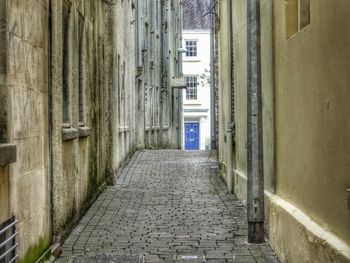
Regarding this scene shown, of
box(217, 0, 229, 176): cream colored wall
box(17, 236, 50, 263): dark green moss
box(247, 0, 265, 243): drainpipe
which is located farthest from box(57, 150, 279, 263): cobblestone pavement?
box(217, 0, 229, 176): cream colored wall

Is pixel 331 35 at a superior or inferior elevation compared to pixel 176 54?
inferior

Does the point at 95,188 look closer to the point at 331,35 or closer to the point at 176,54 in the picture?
the point at 331,35

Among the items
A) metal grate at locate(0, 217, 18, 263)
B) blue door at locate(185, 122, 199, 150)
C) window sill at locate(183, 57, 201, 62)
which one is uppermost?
window sill at locate(183, 57, 201, 62)

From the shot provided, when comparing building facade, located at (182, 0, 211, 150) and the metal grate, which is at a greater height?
building facade, located at (182, 0, 211, 150)

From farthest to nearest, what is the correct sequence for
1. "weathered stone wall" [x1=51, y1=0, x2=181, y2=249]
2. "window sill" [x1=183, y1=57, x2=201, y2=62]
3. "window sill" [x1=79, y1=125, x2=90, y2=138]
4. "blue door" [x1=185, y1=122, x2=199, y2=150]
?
1. "blue door" [x1=185, y1=122, x2=199, y2=150]
2. "window sill" [x1=183, y1=57, x2=201, y2=62]
3. "window sill" [x1=79, y1=125, x2=90, y2=138]
4. "weathered stone wall" [x1=51, y1=0, x2=181, y2=249]

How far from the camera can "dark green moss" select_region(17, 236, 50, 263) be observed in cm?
641

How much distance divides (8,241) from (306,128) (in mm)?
3021

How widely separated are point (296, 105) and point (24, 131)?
2.83 m

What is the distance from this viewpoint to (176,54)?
139 ft

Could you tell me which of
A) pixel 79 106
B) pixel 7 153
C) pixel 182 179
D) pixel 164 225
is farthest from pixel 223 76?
pixel 7 153

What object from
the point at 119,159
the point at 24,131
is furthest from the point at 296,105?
the point at 119,159

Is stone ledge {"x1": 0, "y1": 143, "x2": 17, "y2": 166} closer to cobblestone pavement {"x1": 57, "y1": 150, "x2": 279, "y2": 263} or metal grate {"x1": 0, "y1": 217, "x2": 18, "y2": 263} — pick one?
metal grate {"x1": 0, "y1": 217, "x2": 18, "y2": 263}

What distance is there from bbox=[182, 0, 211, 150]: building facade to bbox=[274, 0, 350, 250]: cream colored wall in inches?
1691

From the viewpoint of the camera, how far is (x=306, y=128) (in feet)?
22.1
